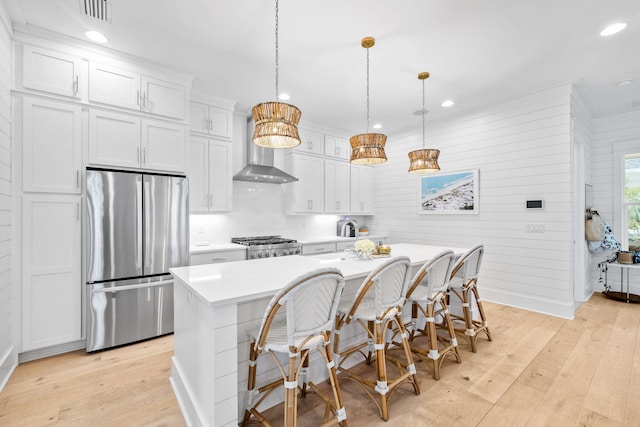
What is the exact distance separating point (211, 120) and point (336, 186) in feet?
7.94

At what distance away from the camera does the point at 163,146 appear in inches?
127

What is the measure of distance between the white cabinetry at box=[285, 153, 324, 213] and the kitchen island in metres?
2.42

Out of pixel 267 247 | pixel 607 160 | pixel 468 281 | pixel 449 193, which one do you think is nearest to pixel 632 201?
pixel 607 160

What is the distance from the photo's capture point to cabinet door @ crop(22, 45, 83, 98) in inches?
101

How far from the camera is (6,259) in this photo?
2.38m

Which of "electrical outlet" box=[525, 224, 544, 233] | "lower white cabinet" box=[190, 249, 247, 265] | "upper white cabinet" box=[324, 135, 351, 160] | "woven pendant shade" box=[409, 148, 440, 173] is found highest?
"upper white cabinet" box=[324, 135, 351, 160]

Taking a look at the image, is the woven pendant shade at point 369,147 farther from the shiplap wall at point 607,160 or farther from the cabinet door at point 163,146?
the shiplap wall at point 607,160

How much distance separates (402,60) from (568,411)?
10.5ft

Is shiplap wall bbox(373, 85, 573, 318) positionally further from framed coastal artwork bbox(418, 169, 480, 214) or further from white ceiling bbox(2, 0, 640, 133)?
white ceiling bbox(2, 0, 640, 133)

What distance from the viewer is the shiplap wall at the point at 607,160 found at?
4.44 metres

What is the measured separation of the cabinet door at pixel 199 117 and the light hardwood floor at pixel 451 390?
2.56m

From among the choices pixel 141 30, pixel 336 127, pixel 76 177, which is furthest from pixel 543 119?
pixel 76 177

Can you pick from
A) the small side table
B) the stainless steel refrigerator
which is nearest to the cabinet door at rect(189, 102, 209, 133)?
the stainless steel refrigerator

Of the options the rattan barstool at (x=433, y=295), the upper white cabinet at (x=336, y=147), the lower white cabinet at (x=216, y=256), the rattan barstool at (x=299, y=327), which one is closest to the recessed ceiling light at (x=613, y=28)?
the rattan barstool at (x=433, y=295)
